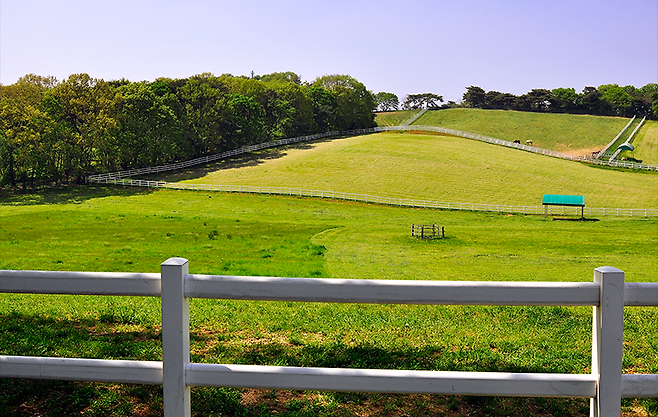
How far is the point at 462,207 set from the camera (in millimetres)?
48094

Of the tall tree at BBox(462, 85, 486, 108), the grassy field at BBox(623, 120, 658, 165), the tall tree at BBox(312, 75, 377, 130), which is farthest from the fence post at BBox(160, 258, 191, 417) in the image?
the tall tree at BBox(462, 85, 486, 108)

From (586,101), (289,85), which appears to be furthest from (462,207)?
(586,101)

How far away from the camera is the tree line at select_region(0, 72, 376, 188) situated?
5300 cm

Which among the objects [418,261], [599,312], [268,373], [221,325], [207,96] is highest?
[207,96]

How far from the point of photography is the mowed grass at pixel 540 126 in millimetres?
98331

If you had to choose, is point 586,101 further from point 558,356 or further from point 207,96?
point 558,356

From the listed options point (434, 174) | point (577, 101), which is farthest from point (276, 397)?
point (577, 101)

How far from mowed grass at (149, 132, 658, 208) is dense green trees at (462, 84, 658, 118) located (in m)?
64.3

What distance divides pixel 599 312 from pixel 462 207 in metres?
46.2

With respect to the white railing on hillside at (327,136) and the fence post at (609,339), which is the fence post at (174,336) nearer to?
the fence post at (609,339)

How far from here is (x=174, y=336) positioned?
3207mm

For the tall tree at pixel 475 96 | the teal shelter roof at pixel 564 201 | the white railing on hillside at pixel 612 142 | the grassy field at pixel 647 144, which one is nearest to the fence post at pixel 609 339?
the teal shelter roof at pixel 564 201

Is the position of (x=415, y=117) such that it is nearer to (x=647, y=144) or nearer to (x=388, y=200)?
(x=647, y=144)

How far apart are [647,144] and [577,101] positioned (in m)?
52.0
